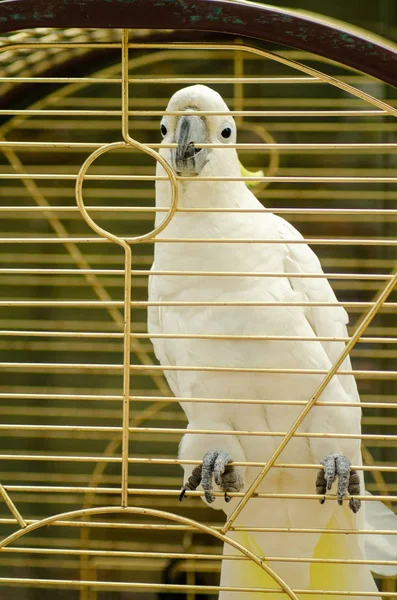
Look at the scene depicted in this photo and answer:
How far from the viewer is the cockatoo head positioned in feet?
3.58

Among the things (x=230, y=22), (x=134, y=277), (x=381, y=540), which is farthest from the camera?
(x=134, y=277)

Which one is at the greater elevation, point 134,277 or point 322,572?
point 134,277

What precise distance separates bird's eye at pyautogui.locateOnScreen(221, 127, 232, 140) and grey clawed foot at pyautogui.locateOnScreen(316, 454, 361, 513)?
0.54 m

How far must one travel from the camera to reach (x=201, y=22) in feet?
2.38

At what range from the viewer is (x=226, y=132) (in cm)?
117

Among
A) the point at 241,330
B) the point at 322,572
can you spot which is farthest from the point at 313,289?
the point at 322,572

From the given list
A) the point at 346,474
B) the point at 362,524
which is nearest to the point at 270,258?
the point at 346,474

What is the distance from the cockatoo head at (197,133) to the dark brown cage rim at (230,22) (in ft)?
1.08

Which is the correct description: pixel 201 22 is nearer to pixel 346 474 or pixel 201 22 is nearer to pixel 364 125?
pixel 346 474

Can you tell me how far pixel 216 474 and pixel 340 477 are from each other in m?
0.20

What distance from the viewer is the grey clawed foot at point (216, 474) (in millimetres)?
1141

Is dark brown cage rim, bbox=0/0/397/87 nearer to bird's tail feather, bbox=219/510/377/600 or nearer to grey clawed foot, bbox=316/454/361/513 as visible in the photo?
grey clawed foot, bbox=316/454/361/513

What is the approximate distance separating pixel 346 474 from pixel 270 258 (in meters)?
0.36

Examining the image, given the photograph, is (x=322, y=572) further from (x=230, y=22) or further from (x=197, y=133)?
(x=230, y=22)
